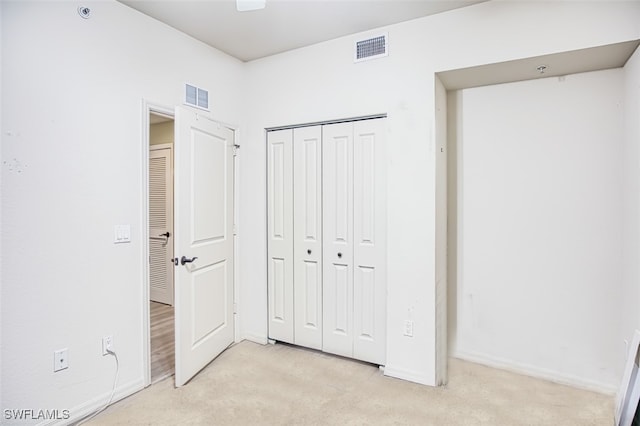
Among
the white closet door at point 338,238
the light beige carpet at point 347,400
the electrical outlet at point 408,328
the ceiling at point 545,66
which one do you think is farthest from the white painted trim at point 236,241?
the ceiling at point 545,66

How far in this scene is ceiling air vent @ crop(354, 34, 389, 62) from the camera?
2857 mm

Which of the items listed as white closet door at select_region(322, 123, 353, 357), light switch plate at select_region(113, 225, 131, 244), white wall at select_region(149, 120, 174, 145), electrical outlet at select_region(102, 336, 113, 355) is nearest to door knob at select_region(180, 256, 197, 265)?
light switch plate at select_region(113, 225, 131, 244)

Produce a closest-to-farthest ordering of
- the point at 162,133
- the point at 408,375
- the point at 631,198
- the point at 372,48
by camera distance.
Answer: the point at 631,198 < the point at 408,375 < the point at 372,48 < the point at 162,133

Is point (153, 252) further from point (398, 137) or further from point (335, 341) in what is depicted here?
point (398, 137)

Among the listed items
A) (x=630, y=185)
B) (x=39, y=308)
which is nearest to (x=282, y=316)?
(x=39, y=308)

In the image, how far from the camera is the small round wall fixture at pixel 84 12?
2264 mm

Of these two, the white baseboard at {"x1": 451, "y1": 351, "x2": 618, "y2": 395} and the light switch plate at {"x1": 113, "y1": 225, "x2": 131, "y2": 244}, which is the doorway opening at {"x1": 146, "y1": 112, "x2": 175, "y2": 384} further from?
the white baseboard at {"x1": 451, "y1": 351, "x2": 618, "y2": 395}

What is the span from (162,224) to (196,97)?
2.31m

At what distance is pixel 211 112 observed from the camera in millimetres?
3236

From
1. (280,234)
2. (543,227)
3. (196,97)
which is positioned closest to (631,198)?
(543,227)

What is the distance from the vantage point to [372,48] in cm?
291

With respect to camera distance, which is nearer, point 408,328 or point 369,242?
point 408,328

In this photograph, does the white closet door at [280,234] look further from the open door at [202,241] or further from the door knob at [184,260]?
the door knob at [184,260]

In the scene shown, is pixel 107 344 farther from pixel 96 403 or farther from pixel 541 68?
pixel 541 68
